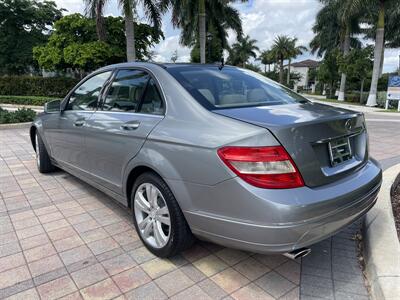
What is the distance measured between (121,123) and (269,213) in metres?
1.63

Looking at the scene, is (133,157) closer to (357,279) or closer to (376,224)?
(357,279)

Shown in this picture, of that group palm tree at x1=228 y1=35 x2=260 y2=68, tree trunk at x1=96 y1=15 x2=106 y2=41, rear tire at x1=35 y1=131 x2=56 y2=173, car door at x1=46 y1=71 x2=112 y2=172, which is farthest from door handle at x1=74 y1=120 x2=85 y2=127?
palm tree at x1=228 y1=35 x2=260 y2=68

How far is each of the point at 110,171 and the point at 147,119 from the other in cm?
81

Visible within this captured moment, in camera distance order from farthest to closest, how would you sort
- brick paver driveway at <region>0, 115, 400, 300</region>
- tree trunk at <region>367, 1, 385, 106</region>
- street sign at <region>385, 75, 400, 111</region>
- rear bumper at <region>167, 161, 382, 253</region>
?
1. tree trunk at <region>367, 1, 385, 106</region>
2. street sign at <region>385, 75, 400, 111</region>
3. brick paver driveway at <region>0, 115, 400, 300</region>
4. rear bumper at <region>167, 161, 382, 253</region>

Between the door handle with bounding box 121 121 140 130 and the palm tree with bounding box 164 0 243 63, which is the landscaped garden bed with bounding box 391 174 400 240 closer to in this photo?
the door handle with bounding box 121 121 140 130

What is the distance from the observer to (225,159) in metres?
2.04

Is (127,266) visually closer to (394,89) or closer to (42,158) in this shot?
(42,158)

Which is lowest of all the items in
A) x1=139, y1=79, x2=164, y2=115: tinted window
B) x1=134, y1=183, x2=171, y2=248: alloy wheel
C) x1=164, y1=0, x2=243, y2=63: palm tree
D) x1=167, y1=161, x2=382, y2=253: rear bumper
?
x1=134, y1=183, x2=171, y2=248: alloy wheel

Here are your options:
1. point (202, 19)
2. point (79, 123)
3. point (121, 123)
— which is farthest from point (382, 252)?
point (202, 19)

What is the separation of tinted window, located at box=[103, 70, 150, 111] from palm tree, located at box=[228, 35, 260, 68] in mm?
52538

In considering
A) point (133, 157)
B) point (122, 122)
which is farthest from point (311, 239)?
point (122, 122)

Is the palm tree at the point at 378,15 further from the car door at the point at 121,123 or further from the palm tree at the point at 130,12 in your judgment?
the car door at the point at 121,123

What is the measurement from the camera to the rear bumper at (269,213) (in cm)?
194

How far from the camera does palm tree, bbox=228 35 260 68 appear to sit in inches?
2126
